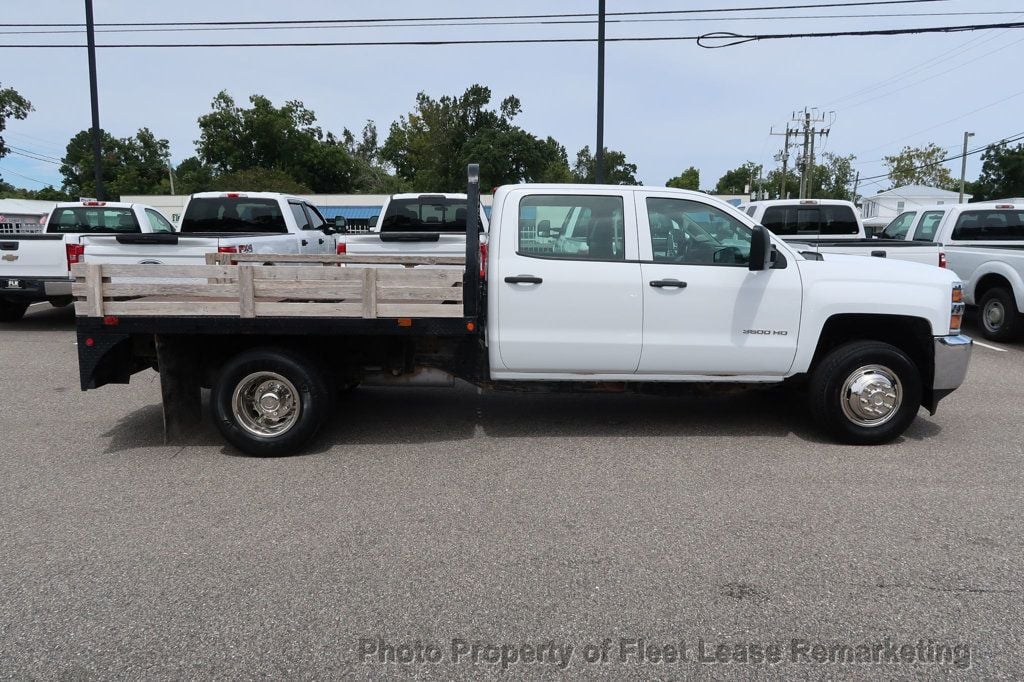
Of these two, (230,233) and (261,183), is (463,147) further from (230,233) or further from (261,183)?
(230,233)

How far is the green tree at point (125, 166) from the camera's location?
273 ft

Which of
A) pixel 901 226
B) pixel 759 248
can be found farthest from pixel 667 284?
pixel 901 226

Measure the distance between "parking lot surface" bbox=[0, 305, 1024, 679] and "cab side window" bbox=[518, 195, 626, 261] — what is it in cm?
148

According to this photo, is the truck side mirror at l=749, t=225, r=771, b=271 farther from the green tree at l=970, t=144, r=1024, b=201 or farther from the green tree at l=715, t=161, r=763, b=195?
the green tree at l=715, t=161, r=763, b=195

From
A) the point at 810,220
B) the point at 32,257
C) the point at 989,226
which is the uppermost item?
the point at 810,220

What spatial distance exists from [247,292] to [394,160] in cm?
8474

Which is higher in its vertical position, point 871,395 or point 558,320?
point 558,320

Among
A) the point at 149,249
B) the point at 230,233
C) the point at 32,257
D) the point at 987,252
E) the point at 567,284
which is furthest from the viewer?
the point at 32,257

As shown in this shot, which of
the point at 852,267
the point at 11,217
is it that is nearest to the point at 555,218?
the point at 852,267

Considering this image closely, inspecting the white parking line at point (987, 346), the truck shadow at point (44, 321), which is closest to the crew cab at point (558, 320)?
the white parking line at point (987, 346)

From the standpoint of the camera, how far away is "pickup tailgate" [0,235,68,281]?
11.1 m

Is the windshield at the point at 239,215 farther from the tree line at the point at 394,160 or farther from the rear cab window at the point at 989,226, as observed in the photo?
the tree line at the point at 394,160

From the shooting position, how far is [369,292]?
539 cm

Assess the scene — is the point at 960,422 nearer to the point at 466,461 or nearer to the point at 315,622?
the point at 466,461
